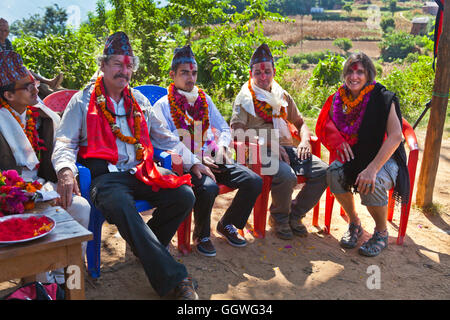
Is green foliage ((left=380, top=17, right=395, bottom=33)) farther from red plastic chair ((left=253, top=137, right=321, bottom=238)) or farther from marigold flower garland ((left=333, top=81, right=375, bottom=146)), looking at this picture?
red plastic chair ((left=253, top=137, right=321, bottom=238))

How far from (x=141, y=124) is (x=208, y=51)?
492cm

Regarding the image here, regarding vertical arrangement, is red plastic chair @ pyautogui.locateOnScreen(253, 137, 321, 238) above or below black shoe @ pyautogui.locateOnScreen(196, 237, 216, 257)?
above

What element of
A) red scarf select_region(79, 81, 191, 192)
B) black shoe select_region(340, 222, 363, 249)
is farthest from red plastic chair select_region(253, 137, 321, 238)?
red scarf select_region(79, 81, 191, 192)

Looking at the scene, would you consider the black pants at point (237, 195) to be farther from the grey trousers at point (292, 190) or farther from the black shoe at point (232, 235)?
the grey trousers at point (292, 190)

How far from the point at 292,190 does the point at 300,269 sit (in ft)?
2.50

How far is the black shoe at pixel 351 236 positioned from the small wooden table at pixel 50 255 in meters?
2.44

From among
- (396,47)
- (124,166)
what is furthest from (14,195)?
(396,47)

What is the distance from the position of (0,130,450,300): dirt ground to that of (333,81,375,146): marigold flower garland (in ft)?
3.34

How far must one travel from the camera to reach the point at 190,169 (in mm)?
3523

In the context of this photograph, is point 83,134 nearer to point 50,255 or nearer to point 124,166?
point 124,166

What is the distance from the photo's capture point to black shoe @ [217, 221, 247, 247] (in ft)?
12.2

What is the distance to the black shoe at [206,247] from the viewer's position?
353 centimetres

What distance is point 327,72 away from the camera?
10.1 metres
